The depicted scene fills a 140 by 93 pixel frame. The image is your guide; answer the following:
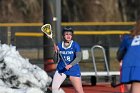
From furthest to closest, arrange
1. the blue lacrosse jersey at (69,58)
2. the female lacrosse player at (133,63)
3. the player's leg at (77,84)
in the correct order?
the blue lacrosse jersey at (69,58) → the player's leg at (77,84) → the female lacrosse player at (133,63)

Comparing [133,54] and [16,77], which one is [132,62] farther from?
[16,77]

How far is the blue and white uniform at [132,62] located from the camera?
24.1 feet

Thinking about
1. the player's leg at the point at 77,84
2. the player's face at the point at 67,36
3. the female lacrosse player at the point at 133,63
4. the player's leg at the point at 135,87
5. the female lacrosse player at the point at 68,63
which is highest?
the female lacrosse player at the point at 133,63

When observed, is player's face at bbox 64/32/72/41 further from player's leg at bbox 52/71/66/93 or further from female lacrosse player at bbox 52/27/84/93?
player's leg at bbox 52/71/66/93

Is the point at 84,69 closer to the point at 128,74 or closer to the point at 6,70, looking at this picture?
the point at 6,70

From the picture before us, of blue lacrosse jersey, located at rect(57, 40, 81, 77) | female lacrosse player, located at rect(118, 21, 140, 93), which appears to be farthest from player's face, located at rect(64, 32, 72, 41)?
female lacrosse player, located at rect(118, 21, 140, 93)

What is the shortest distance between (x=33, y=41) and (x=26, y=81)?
35.4ft

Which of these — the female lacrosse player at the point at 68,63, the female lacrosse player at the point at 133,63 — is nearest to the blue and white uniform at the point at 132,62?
the female lacrosse player at the point at 133,63

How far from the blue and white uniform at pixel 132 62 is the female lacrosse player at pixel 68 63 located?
3989mm

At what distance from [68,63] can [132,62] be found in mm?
4225

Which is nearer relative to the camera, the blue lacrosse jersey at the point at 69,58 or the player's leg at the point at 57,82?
the player's leg at the point at 57,82

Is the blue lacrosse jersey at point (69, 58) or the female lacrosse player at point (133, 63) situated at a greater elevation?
the female lacrosse player at point (133, 63)

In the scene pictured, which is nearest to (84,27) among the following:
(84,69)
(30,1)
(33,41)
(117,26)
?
(117,26)

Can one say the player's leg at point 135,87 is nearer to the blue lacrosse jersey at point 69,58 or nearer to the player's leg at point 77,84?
the player's leg at point 77,84
